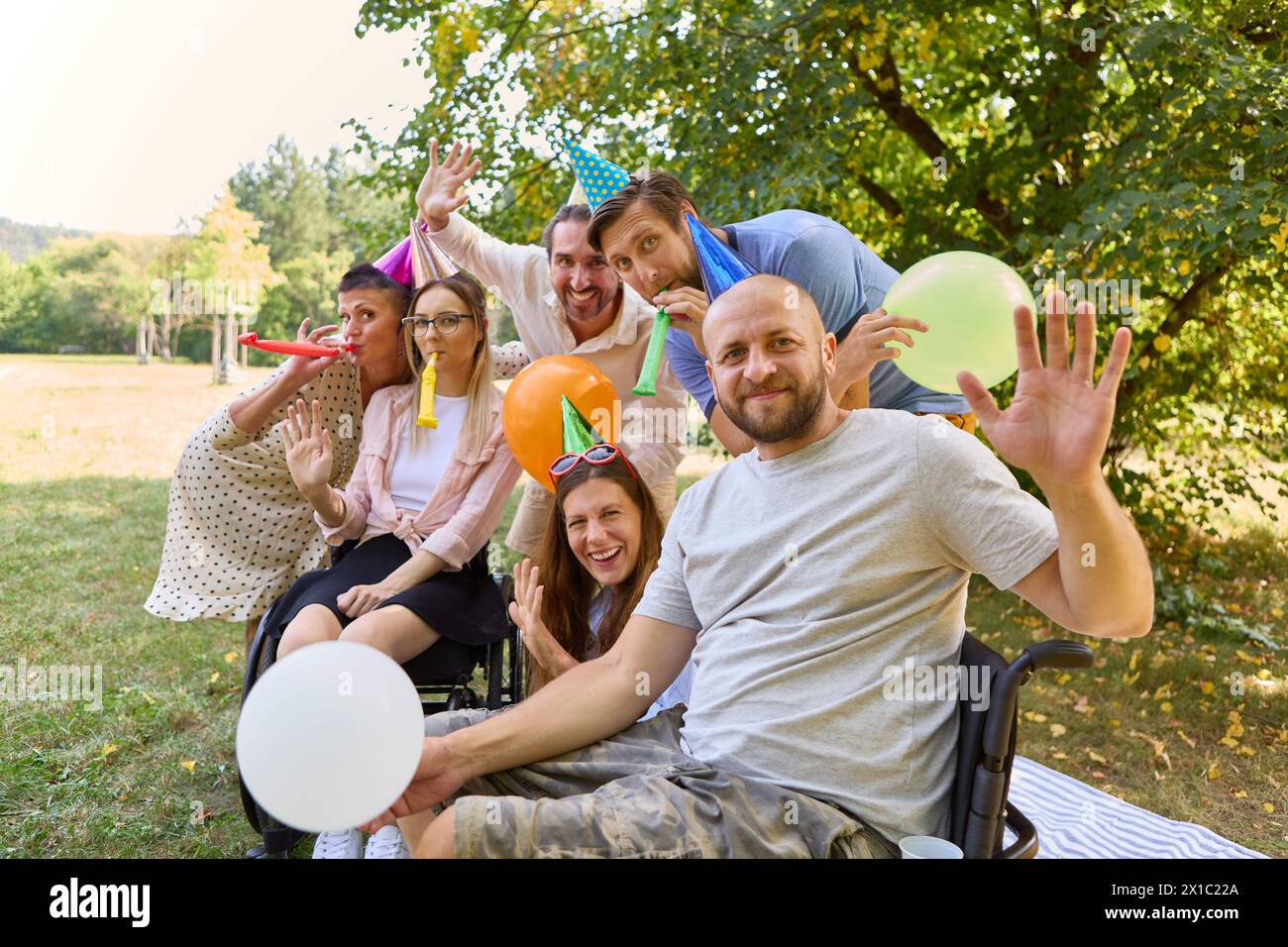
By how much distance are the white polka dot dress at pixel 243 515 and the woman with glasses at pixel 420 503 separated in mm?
127

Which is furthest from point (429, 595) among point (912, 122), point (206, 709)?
point (912, 122)

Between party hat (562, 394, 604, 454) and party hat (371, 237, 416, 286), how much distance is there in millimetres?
942

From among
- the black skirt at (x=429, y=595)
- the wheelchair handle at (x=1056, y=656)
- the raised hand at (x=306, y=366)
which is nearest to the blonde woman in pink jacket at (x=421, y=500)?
the black skirt at (x=429, y=595)

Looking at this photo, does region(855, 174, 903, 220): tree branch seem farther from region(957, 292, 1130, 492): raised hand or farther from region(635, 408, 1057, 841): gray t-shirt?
region(957, 292, 1130, 492): raised hand

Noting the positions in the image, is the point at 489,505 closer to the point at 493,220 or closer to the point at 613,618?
the point at 613,618

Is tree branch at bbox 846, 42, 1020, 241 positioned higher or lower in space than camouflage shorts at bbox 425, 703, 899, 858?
higher

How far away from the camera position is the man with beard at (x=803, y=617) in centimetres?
163

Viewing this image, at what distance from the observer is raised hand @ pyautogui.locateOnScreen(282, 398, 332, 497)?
2984 millimetres

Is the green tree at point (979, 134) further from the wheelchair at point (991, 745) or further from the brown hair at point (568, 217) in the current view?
the wheelchair at point (991, 745)

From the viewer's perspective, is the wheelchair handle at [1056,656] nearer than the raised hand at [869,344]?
Yes

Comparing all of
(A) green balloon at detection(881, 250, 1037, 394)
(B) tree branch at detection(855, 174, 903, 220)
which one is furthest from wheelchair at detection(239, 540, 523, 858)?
(B) tree branch at detection(855, 174, 903, 220)
